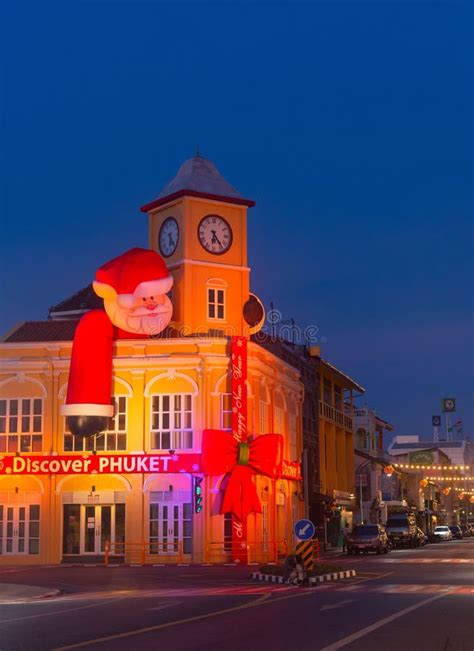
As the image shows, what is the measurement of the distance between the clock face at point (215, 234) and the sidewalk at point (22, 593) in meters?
25.6

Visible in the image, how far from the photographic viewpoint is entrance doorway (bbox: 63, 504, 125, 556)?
4716cm

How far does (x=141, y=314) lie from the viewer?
48.0 metres

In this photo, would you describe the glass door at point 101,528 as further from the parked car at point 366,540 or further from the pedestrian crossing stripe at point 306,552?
the pedestrian crossing stripe at point 306,552

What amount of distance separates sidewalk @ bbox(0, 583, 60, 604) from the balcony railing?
44970mm

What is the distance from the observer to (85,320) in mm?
47500

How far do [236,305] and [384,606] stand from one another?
32.2 m

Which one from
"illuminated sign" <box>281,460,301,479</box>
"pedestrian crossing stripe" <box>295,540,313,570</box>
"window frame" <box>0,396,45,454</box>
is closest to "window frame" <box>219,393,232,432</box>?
"illuminated sign" <box>281,460,301,479</box>

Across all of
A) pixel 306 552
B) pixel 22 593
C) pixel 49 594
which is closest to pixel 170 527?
pixel 306 552

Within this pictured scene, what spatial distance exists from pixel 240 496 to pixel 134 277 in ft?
35.2

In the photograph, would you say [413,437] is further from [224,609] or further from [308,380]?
[224,609]

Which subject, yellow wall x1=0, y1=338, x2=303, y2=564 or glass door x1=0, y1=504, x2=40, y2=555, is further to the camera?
glass door x1=0, y1=504, x2=40, y2=555

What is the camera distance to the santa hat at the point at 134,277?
47.4 m

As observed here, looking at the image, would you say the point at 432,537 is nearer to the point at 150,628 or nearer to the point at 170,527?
the point at 170,527

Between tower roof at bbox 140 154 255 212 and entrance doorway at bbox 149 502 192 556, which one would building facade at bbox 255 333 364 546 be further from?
entrance doorway at bbox 149 502 192 556
